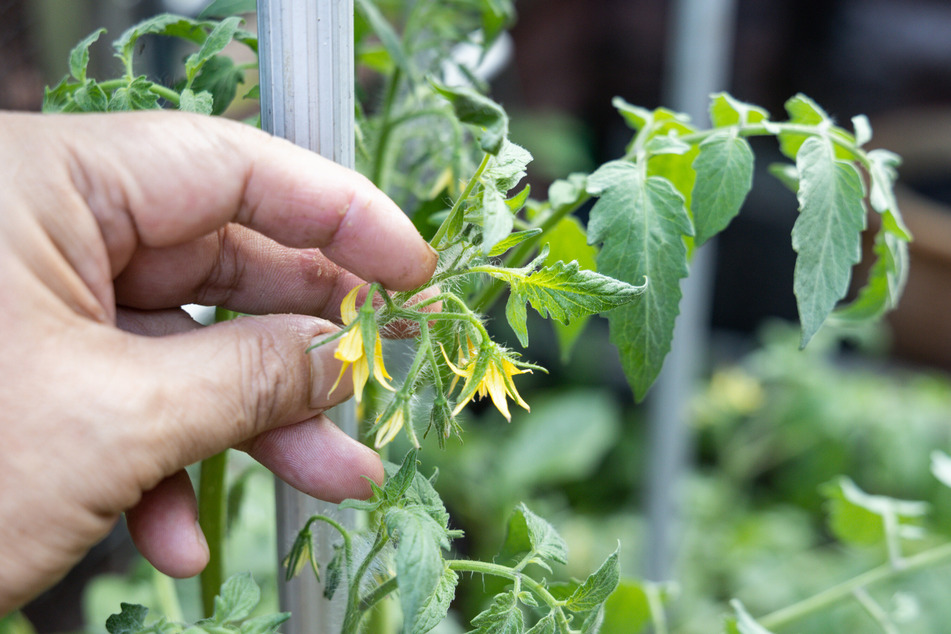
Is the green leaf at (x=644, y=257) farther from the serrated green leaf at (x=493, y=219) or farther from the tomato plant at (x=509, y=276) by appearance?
the serrated green leaf at (x=493, y=219)

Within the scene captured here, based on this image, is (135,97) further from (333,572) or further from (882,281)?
(882,281)

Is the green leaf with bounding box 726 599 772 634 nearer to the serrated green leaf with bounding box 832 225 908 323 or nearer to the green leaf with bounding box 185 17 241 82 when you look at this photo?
the serrated green leaf with bounding box 832 225 908 323

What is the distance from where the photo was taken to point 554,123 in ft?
6.73

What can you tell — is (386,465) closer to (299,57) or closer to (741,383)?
(299,57)

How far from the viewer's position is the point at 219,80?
0.54 m

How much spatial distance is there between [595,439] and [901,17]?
1.75 metres

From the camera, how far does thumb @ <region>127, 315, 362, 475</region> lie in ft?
1.28

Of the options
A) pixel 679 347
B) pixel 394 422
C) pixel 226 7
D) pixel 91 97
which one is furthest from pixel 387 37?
pixel 679 347

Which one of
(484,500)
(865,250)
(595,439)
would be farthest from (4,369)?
(865,250)

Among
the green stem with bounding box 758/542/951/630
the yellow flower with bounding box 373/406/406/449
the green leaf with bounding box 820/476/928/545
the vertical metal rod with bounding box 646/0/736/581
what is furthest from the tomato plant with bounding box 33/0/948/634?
the vertical metal rod with bounding box 646/0/736/581

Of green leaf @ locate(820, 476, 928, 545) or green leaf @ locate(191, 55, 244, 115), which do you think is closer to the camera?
green leaf @ locate(191, 55, 244, 115)

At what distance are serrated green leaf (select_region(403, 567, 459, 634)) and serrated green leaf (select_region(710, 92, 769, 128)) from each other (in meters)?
0.35

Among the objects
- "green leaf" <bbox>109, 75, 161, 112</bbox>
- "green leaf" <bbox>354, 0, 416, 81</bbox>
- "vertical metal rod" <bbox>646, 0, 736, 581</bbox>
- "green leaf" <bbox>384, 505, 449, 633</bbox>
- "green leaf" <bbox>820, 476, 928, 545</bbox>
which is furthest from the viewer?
"vertical metal rod" <bbox>646, 0, 736, 581</bbox>

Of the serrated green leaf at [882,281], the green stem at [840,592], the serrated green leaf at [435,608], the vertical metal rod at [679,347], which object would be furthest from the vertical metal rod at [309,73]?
the vertical metal rod at [679,347]
